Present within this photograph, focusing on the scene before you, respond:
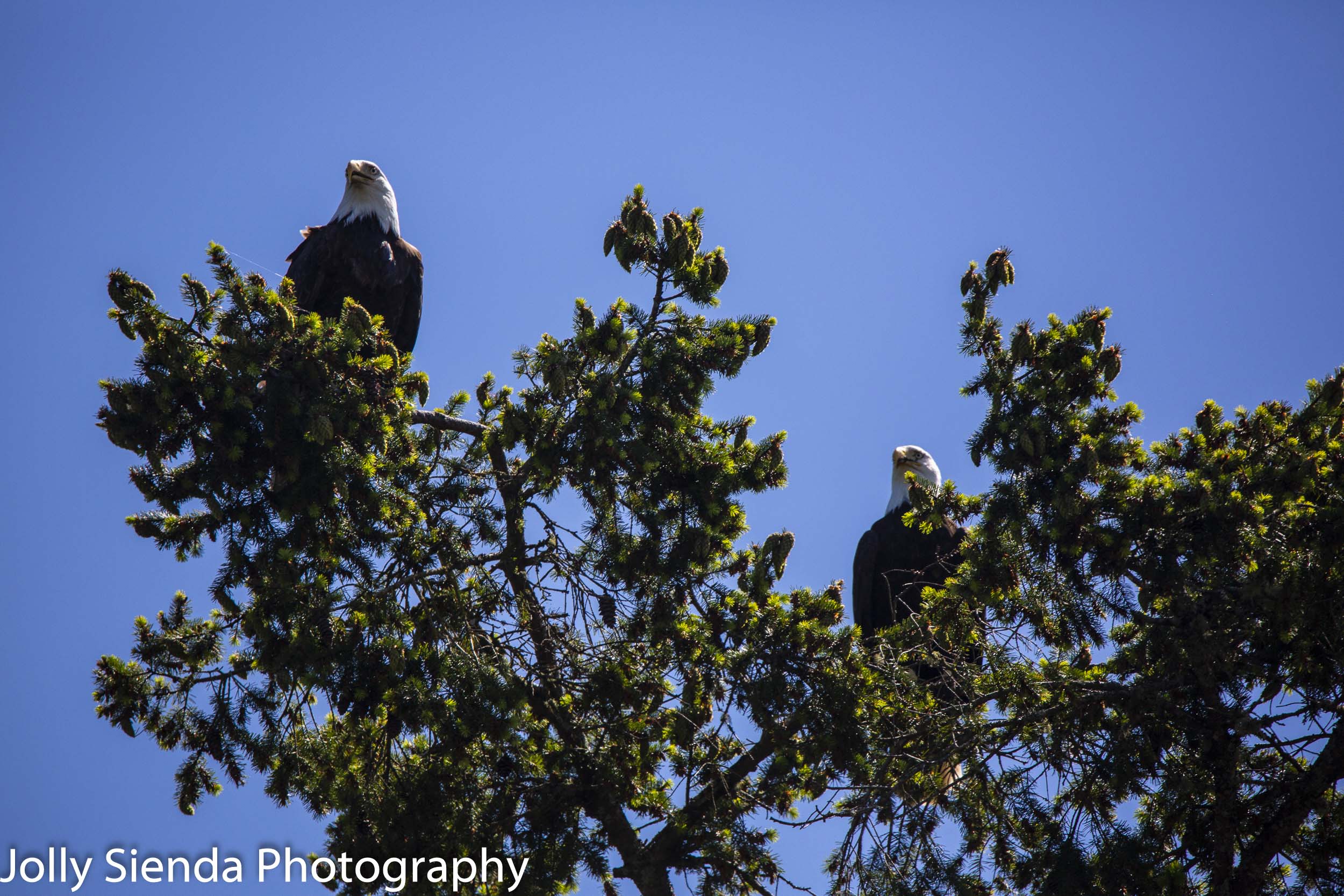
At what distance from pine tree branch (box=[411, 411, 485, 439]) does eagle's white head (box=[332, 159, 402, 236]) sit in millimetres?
2189

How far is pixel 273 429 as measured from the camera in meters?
3.32

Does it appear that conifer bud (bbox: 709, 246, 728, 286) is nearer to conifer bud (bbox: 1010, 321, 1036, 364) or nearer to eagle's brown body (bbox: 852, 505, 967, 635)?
conifer bud (bbox: 1010, 321, 1036, 364)

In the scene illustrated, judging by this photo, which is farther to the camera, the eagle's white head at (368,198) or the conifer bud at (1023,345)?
the eagle's white head at (368,198)

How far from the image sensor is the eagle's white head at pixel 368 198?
6211mm

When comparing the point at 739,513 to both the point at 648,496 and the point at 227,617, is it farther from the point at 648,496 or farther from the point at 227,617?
the point at 227,617

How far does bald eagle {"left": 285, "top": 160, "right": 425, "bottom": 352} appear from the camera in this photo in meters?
5.99

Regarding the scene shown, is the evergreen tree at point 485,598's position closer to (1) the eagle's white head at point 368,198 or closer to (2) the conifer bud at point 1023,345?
(2) the conifer bud at point 1023,345

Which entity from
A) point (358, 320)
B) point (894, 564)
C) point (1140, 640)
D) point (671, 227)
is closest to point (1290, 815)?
point (1140, 640)

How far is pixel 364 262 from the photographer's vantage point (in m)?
6.01

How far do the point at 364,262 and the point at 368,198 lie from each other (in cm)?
47

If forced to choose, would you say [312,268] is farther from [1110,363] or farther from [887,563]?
[1110,363]

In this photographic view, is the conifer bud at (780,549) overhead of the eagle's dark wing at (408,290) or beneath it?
beneath

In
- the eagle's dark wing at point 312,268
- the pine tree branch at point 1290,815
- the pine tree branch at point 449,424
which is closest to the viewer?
the pine tree branch at point 1290,815

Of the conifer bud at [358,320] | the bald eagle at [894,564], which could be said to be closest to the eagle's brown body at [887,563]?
the bald eagle at [894,564]
